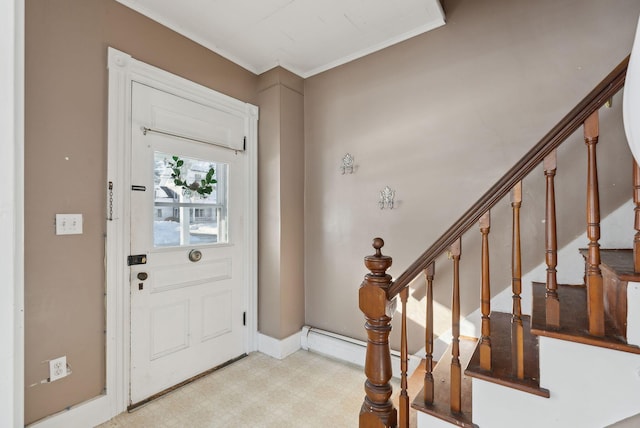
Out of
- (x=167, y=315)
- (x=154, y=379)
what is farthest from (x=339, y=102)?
(x=154, y=379)

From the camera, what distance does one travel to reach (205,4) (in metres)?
1.93

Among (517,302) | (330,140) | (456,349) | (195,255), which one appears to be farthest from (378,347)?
(330,140)

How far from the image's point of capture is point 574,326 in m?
1.12

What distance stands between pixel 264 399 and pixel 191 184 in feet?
5.37

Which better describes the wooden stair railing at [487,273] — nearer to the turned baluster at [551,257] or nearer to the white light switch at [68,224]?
the turned baluster at [551,257]

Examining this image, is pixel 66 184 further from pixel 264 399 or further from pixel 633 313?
pixel 633 313

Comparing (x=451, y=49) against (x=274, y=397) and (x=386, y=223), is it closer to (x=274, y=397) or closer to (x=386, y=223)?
(x=386, y=223)

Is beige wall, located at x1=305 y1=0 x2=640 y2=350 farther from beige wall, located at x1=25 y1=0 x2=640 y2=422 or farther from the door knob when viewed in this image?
the door knob

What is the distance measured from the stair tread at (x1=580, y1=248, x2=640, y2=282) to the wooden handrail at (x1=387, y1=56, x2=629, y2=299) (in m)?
0.46

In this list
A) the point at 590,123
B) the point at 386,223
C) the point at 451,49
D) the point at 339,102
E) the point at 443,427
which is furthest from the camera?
the point at 339,102

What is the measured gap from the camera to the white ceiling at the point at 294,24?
1939 millimetres
